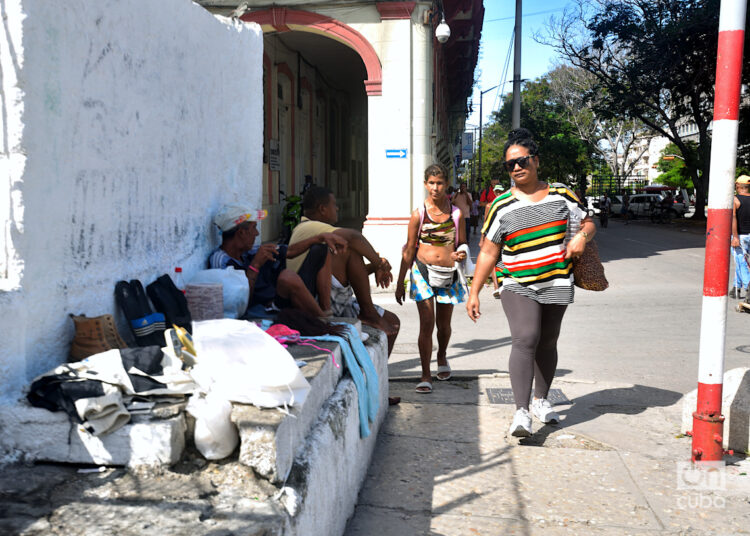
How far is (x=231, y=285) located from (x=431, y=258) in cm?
163

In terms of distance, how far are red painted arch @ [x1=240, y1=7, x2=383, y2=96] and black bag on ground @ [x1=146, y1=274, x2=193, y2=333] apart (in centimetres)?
909

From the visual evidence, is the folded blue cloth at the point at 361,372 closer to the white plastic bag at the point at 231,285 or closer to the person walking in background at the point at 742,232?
the white plastic bag at the point at 231,285

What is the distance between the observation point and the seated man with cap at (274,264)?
4.47 meters

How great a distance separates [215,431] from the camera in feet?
→ 8.21

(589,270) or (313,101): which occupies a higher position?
(313,101)

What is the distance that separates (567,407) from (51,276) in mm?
3461

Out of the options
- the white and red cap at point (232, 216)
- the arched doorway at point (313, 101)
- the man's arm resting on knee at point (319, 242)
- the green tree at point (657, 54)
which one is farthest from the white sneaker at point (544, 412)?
the green tree at point (657, 54)

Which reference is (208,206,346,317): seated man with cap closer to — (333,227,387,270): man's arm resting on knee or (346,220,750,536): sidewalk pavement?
(333,227,387,270): man's arm resting on knee

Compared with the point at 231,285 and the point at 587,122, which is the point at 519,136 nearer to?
the point at 231,285

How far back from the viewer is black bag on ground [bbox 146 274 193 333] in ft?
12.6

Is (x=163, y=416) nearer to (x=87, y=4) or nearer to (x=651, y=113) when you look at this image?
(x=87, y=4)

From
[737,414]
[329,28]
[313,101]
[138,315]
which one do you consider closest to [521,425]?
[737,414]

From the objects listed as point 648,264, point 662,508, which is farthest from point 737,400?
point 648,264

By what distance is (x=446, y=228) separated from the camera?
18.2 feet
